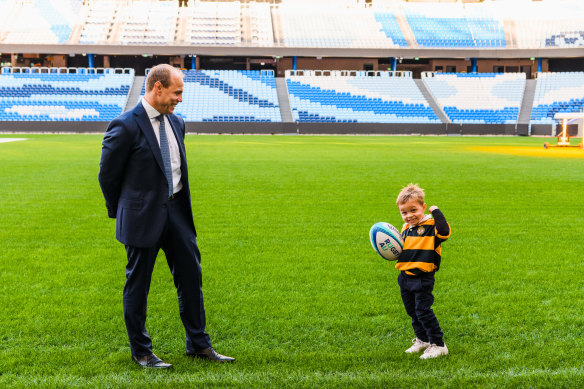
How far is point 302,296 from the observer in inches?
229

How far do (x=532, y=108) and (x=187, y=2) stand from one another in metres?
41.5

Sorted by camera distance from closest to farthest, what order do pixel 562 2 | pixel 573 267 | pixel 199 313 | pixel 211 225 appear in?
pixel 199 313, pixel 573 267, pixel 211 225, pixel 562 2

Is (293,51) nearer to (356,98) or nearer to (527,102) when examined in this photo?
(356,98)

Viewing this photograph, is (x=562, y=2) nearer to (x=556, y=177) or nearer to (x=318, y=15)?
(x=318, y=15)

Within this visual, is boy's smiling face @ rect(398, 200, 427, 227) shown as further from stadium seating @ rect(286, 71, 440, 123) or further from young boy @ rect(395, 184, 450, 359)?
stadium seating @ rect(286, 71, 440, 123)

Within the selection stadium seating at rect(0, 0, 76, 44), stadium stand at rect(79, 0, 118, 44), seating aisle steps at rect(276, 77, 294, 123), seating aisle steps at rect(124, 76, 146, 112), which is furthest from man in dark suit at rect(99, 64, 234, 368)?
stadium seating at rect(0, 0, 76, 44)

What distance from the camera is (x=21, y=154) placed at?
2338 centimetres

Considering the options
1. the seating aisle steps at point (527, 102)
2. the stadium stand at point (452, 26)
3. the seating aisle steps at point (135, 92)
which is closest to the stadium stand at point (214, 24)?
the seating aisle steps at point (135, 92)

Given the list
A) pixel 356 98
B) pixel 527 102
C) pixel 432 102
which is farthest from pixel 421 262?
pixel 527 102

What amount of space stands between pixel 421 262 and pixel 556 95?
53809 mm

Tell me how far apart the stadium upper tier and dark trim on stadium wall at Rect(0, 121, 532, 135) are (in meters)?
11.8

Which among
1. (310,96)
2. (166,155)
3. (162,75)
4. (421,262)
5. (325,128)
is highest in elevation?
(310,96)

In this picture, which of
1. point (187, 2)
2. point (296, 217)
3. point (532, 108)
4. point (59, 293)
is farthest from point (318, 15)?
point (59, 293)

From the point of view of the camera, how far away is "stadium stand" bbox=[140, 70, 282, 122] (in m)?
49.5
